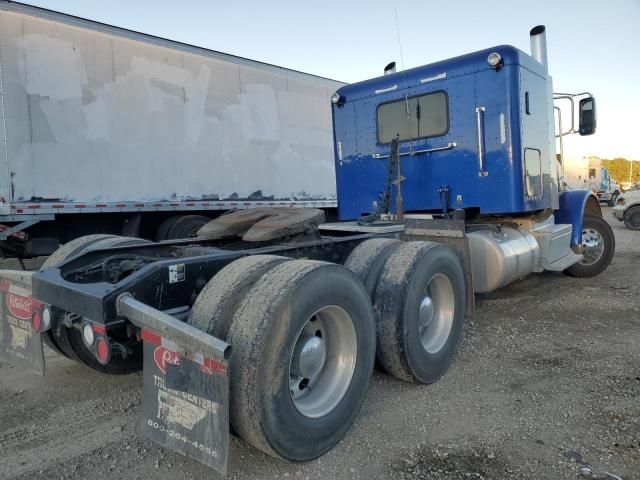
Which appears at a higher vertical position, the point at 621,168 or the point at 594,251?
the point at 621,168

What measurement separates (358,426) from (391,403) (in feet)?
1.30

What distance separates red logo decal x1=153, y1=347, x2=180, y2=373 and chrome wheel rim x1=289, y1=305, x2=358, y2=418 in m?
0.68

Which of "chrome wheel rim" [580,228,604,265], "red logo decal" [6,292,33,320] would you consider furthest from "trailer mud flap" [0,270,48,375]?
"chrome wheel rim" [580,228,604,265]

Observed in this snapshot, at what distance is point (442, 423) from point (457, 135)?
348 cm

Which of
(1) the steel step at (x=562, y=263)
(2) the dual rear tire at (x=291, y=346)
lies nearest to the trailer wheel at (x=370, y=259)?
(2) the dual rear tire at (x=291, y=346)

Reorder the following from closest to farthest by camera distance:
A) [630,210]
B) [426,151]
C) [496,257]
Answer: [496,257], [426,151], [630,210]

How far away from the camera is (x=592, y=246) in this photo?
24.8ft

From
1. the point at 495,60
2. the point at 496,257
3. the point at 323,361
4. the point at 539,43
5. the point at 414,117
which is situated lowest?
the point at 323,361

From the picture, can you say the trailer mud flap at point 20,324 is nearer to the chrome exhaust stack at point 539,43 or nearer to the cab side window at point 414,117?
the cab side window at point 414,117

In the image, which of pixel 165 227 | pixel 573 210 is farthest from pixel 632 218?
pixel 165 227

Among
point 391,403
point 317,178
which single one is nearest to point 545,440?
point 391,403

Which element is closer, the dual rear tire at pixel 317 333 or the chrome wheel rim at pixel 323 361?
Answer: the dual rear tire at pixel 317 333

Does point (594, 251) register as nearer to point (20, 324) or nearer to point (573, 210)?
point (573, 210)

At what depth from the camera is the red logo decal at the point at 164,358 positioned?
2250mm
